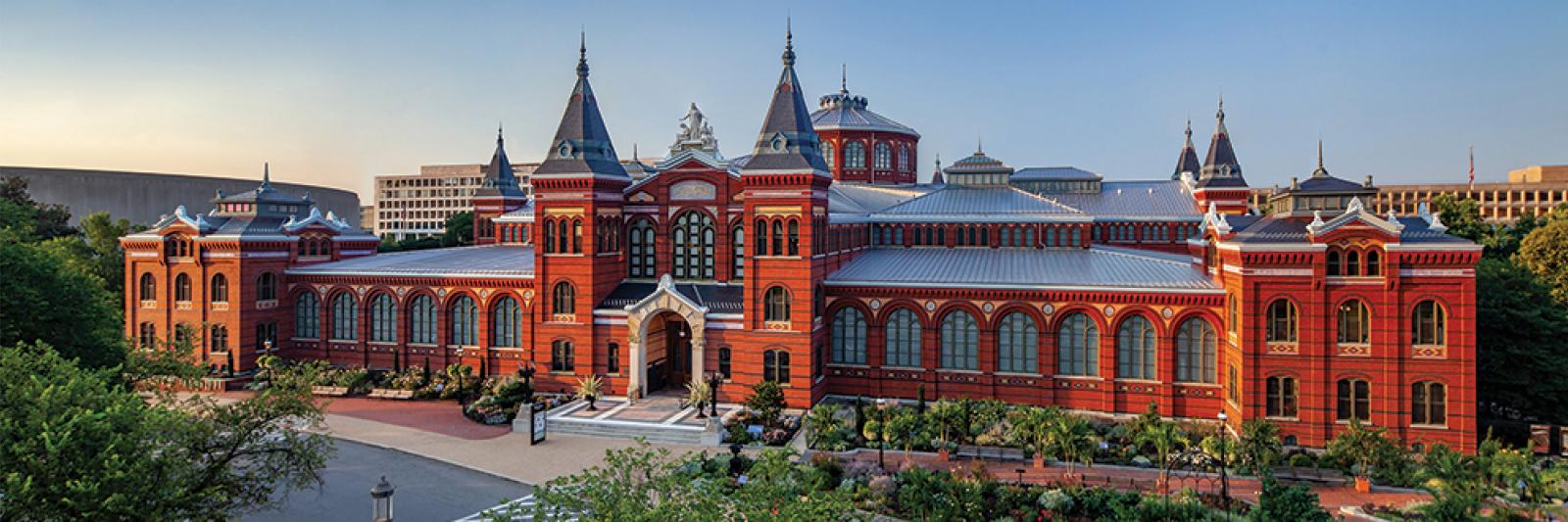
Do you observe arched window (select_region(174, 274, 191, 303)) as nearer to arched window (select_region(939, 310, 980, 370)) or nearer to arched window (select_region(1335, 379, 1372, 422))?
arched window (select_region(939, 310, 980, 370))

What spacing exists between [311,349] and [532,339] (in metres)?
12.4

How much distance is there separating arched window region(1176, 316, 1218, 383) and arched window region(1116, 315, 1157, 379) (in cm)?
94

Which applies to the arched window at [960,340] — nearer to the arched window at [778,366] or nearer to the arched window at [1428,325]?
the arched window at [778,366]

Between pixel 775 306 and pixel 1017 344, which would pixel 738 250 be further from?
pixel 1017 344

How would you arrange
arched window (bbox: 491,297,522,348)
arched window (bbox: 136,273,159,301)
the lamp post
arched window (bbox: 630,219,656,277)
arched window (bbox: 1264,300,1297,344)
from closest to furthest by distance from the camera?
the lamp post → arched window (bbox: 1264,300,1297,344) → arched window (bbox: 630,219,656,277) → arched window (bbox: 491,297,522,348) → arched window (bbox: 136,273,159,301)

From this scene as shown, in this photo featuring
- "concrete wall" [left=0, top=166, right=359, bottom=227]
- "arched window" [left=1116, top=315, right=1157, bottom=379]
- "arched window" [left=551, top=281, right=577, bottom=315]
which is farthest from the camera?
"concrete wall" [left=0, top=166, right=359, bottom=227]

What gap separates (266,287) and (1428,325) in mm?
47048

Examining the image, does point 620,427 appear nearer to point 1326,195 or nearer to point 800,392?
point 800,392

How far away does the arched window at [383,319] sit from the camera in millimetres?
41781

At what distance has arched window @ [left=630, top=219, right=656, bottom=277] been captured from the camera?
39.0 m

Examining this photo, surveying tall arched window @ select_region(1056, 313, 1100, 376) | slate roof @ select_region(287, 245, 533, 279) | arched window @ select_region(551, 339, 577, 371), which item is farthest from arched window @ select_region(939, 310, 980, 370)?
slate roof @ select_region(287, 245, 533, 279)

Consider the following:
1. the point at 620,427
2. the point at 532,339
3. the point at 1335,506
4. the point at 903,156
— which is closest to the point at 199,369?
the point at 620,427

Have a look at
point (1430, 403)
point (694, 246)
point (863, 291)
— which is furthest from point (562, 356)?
point (1430, 403)

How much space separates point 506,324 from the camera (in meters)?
40.0
